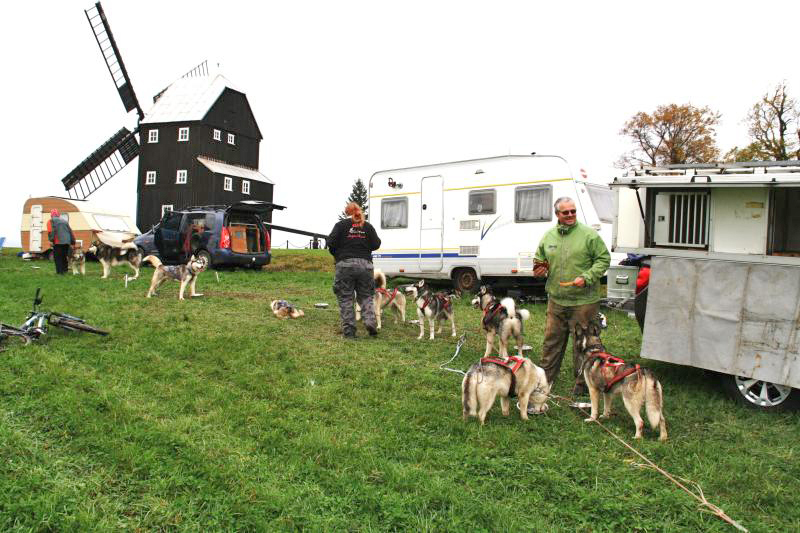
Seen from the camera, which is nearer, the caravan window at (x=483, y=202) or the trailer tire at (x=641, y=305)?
the trailer tire at (x=641, y=305)

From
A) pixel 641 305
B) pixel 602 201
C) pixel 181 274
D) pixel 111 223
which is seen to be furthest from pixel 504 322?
pixel 111 223

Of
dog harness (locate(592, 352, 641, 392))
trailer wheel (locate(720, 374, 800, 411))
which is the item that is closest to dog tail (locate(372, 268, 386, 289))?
dog harness (locate(592, 352, 641, 392))

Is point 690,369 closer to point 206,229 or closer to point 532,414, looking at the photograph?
point 532,414

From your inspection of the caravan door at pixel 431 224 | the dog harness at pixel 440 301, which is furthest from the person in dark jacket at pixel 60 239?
the dog harness at pixel 440 301

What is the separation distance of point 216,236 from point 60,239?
4057 mm

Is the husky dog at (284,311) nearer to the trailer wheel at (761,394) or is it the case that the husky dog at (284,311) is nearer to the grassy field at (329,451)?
the grassy field at (329,451)

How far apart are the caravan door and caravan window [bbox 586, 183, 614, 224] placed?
11.3 ft

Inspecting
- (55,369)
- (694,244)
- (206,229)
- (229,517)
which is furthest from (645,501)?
(206,229)

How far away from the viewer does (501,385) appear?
182 inches

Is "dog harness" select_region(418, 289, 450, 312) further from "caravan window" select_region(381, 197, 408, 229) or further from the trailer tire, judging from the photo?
"caravan window" select_region(381, 197, 408, 229)

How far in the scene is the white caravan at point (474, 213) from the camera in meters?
11.5

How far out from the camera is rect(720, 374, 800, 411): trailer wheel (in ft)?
16.6

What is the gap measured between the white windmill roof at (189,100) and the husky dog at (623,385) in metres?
38.6

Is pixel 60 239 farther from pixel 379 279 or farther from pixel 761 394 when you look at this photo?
pixel 761 394
